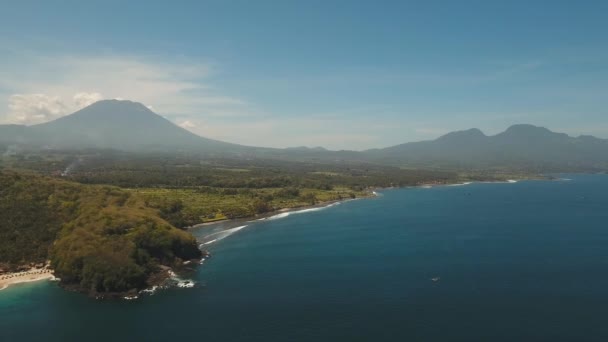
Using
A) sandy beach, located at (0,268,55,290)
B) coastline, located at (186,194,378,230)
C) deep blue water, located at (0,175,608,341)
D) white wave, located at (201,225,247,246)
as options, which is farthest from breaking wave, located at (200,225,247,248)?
sandy beach, located at (0,268,55,290)

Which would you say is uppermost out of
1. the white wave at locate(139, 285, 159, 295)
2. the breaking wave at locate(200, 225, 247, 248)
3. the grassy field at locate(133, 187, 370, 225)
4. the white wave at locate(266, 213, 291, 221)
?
the grassy field at locate(133, 187, 370, 225)

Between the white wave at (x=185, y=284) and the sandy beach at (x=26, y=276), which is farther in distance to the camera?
the sandy beach at (x=26, y=276)

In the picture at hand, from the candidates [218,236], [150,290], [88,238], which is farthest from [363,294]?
[218,236]

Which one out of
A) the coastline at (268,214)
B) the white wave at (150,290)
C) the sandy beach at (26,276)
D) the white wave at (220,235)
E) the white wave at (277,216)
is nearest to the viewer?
the white wave at (150,290)

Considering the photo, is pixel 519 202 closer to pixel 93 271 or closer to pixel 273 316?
pixel 273 316

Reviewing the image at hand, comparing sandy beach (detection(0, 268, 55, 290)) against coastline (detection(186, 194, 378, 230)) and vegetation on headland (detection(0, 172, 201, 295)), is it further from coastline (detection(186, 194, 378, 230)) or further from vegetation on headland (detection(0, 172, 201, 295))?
coastline (detection(186, 194, 378, 230))

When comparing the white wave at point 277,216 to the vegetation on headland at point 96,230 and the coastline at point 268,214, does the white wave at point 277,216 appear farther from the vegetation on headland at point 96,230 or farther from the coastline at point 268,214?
the vegetation on headland at point 96,230

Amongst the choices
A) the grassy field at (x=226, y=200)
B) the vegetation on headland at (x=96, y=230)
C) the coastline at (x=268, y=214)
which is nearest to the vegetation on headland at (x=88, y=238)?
the vegetation on headland at (x=96, y=230)
